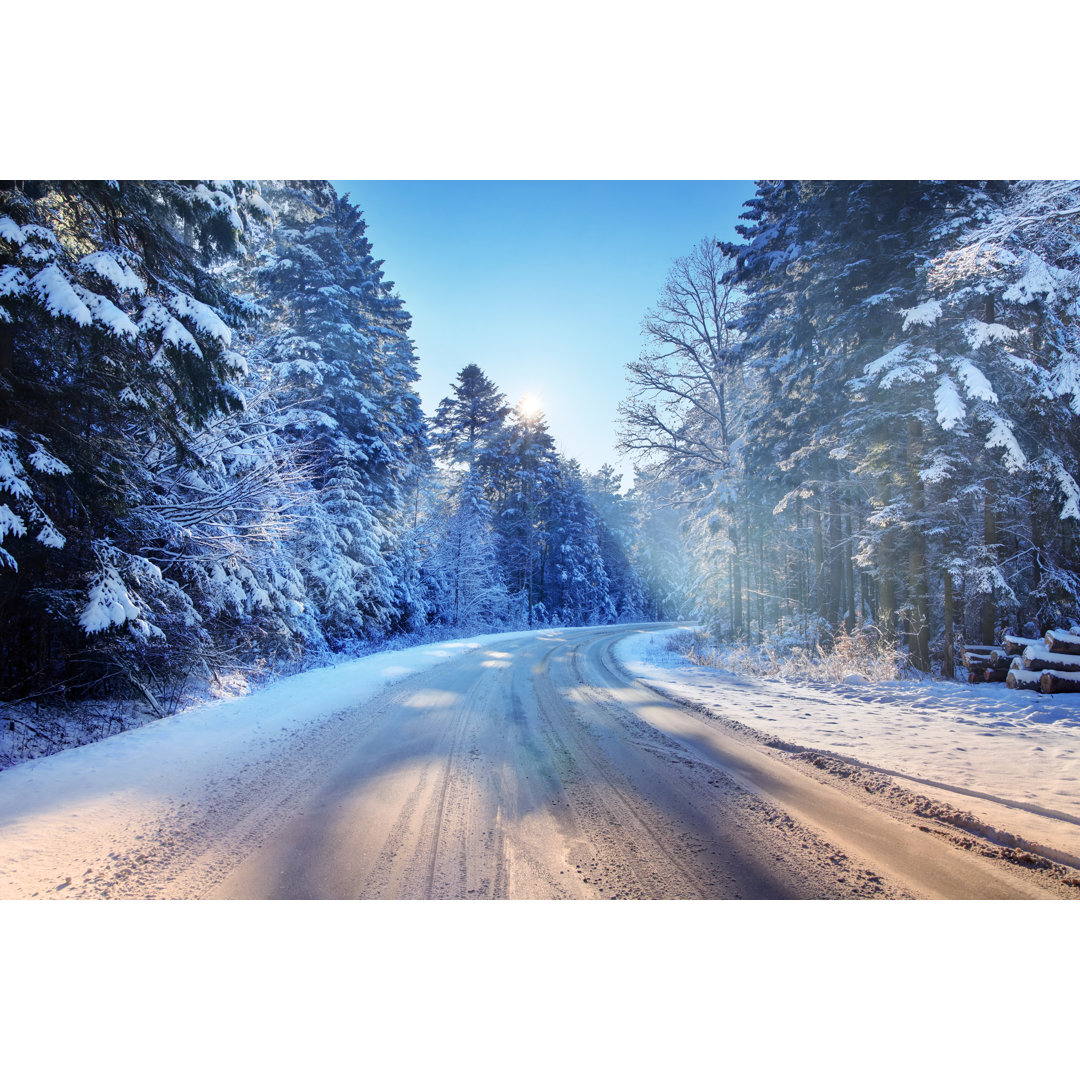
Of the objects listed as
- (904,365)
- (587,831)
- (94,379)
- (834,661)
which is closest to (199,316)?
(94,379)

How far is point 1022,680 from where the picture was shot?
6199 millimetres

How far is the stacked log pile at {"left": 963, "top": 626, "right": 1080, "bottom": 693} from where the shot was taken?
5875 millimetres

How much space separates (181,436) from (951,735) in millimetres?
8904

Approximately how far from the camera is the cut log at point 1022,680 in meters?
6.09

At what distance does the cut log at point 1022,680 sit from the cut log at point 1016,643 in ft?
1.39

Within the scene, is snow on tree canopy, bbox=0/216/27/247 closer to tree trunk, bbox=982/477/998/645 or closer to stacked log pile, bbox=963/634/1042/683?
stacked log pile, bbox=963/634/1042/683

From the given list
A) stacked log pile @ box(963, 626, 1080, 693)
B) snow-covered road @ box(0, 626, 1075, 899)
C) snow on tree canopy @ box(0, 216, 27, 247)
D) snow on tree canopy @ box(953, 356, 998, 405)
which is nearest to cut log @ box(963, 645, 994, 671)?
stacked log pile @ box(963, 626, 1080, 693)

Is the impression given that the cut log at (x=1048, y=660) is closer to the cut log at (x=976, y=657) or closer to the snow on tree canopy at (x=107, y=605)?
the cut log at (x=976, y=657)

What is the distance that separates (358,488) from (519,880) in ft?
39.7

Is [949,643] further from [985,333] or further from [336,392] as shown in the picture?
[336,392]

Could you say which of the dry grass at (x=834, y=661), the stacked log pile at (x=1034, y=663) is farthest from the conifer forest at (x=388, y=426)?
the stacked log pile at (x=1034, y=663)

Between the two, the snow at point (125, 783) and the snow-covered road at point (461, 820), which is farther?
the snow at point (125, 783)

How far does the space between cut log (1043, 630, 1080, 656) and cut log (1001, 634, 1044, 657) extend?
0.25m

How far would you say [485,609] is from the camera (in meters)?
23.2
